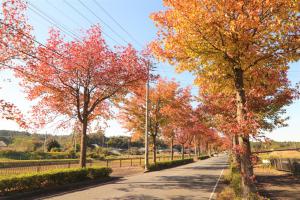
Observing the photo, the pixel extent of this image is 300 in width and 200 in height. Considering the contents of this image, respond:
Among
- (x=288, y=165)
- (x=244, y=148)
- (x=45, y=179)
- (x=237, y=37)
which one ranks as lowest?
(x=288, y=165)

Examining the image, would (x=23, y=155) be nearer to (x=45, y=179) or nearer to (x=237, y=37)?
(x=45, y=179)

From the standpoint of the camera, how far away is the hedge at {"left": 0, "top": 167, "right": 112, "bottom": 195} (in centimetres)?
1105

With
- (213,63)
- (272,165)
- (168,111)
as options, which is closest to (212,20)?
(213,63)

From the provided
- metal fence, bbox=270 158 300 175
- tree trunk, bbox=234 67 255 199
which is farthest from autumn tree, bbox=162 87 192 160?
tree trunk, bbox=234 67 255 199

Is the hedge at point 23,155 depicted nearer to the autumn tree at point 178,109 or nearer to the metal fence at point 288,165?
the autumn tree at point 178,109

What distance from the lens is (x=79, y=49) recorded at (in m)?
16.9

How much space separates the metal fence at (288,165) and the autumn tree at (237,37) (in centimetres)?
1722

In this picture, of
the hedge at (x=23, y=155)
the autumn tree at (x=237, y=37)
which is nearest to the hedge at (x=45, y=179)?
the autumn tree at (x=237, y=37)

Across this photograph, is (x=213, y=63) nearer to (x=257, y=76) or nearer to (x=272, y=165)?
(x=257, y=76)

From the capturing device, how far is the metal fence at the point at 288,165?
23.0 m

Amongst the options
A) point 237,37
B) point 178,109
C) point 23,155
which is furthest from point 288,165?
point 23,155

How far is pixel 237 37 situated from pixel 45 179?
1086 centimetres

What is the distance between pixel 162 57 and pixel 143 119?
21.7 metres

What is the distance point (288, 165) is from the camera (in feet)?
83.4
